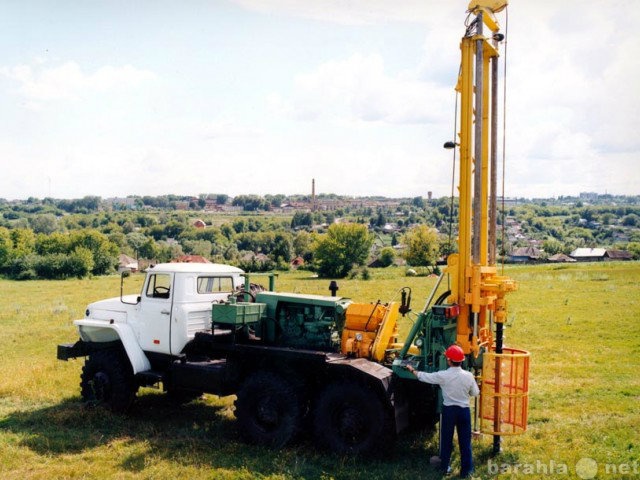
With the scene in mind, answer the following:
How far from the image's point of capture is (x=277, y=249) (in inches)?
3999

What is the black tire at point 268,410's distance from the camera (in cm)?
925

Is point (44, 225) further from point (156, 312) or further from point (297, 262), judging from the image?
point (156, 312)

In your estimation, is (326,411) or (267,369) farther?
(267,369)

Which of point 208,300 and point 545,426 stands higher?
point 208,300

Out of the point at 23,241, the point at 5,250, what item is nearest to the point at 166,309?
the point at 5,250

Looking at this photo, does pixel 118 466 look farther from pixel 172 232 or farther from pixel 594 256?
pixel 172 232

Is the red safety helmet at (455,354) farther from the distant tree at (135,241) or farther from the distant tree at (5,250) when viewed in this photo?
the distant tree at (135,241)

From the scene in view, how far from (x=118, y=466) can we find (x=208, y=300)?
3497mm

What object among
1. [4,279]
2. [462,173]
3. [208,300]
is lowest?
[4,279]

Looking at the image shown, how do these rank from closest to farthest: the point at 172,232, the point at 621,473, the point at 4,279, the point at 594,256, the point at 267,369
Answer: the point at 621,473 < the point at 267,369 < the point at 4,279 < the point at 594,256 < the point at 172,232

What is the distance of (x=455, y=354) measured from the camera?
26.6ft

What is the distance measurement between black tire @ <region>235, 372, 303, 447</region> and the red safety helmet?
2655 millimetres

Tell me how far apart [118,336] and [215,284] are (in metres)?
2.39

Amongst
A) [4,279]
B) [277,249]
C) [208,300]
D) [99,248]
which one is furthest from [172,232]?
[208,300]
